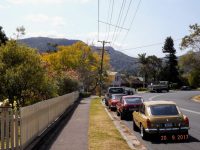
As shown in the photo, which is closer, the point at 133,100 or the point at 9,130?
the point at 9,130

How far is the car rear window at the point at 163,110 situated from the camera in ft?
57.2

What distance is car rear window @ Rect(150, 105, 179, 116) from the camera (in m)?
17.4

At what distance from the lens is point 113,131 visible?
2008 centimetres

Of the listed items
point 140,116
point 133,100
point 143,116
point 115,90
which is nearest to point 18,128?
point 143,116

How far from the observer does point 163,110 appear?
17.7 meters

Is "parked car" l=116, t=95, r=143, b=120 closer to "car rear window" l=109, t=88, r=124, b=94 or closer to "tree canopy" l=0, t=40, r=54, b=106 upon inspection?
"tree canopy" l=0, t=40, r=54, b=106

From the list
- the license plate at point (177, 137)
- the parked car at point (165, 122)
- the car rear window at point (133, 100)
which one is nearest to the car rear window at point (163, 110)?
the parked car at point (165, 122)

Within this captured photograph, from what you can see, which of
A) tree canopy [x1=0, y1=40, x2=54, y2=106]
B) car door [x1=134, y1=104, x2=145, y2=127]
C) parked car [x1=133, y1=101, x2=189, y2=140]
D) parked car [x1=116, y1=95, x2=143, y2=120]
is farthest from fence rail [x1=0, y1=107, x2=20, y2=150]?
parked car [x1=116, y1=95, x2=143, y2=120]

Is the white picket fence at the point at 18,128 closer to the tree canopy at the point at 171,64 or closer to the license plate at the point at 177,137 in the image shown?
the license plate at the point at 177,137

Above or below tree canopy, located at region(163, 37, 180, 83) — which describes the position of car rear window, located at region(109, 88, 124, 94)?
below

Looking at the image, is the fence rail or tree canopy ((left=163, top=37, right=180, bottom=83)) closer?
the fence rail

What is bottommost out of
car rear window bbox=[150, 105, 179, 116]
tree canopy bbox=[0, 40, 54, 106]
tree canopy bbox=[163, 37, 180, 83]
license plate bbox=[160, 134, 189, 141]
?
license plate bbox=[160, 134, 189, 141]

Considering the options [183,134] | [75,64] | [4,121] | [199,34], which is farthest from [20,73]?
[75,64]

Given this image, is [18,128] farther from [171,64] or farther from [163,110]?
[171,64]
